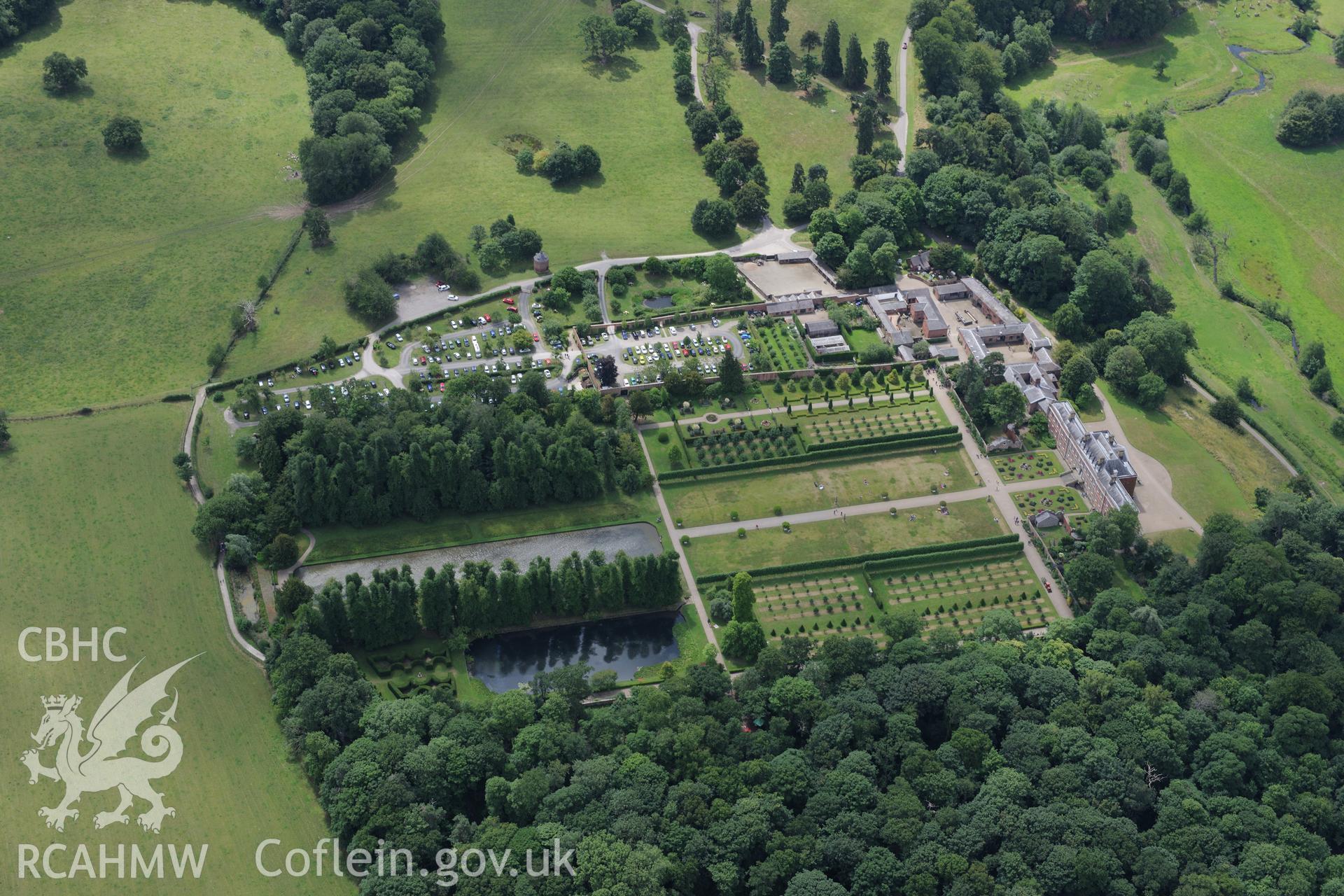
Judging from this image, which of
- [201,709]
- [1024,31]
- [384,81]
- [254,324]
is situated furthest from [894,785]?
[1024,31]

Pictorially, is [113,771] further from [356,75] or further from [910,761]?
[356,75]

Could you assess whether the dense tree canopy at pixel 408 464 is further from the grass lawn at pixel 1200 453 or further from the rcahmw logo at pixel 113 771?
the grass lawn at pixel 1200 453

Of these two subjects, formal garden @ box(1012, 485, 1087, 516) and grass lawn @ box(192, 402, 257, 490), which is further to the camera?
formal garden @ box(1012, 485, 1087, 516)

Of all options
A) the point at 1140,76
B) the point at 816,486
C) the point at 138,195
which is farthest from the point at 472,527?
the point at 1140,76

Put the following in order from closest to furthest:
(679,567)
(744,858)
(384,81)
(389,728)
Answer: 1. (744,858)
2. (389,728)
3. (679,567)
4. (384,81)

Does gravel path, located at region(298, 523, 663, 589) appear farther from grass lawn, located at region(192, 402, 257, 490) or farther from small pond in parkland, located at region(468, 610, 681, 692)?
grass lawn, located at region(192, 402, 257, 490)

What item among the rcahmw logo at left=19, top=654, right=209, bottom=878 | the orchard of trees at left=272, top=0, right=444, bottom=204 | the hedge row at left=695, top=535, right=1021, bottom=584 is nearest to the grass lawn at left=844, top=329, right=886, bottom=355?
the hedge row at left=695, top=535, right=1021, bottom=584

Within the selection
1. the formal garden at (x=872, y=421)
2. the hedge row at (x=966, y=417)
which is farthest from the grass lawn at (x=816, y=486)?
the formal garden at (x=872, y=421)

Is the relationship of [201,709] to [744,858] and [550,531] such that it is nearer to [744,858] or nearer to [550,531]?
[550,531]
